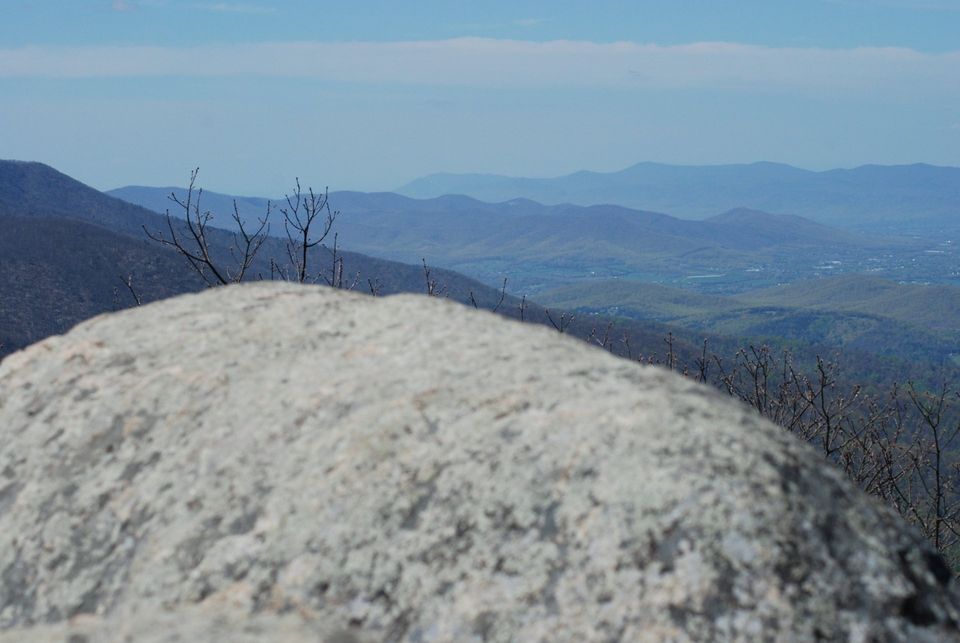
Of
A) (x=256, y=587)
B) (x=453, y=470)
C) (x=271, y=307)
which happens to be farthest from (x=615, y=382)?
(x=271, y=307)

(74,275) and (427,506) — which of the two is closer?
(427,506)

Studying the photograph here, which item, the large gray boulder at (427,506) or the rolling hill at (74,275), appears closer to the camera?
the large gray boulder at (427,506)

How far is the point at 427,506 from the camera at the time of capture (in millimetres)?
3709

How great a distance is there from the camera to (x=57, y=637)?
3297 mm

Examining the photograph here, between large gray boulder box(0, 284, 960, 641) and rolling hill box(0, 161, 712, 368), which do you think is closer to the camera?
large gray boulder box(0, 284, 960, 641)

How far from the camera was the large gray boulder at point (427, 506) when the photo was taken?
325cm

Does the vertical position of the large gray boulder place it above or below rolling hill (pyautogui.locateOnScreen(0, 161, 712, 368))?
above

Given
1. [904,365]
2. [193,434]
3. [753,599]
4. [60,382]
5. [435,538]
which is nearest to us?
[753,599]

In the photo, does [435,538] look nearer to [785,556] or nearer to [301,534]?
[301,534]

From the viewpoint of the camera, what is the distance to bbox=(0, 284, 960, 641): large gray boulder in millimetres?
3246

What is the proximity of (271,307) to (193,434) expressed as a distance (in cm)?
123

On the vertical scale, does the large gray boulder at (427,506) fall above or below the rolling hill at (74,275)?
above

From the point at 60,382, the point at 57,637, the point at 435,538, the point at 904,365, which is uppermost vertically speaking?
the point at 60,382

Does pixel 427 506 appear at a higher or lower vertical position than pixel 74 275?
higher
